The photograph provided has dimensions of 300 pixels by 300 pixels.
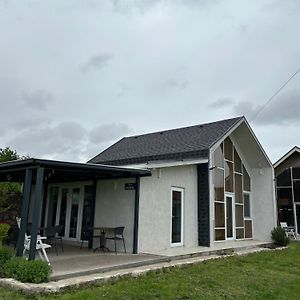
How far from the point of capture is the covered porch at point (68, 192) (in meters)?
7.53

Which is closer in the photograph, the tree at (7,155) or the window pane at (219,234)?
the window pane at (219,234)

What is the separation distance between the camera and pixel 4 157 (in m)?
18.1

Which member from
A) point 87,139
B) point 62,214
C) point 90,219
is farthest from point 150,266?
point 87,139

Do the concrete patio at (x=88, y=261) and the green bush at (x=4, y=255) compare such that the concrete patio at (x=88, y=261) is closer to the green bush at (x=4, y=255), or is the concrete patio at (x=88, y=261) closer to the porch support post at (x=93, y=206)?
the porch support post at (x=93, y=206)

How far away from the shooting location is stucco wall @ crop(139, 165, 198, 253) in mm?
10430

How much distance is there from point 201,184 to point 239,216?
12.0 feet

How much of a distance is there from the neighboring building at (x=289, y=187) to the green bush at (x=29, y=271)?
18.1m

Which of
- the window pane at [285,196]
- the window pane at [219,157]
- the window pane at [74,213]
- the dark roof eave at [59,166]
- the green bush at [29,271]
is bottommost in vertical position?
the green bush at [29,271]

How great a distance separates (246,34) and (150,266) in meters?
7.98

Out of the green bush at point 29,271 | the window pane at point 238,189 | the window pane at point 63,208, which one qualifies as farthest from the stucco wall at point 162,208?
the green bush at point 29,271

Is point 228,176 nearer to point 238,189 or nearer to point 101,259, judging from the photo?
point 238,189

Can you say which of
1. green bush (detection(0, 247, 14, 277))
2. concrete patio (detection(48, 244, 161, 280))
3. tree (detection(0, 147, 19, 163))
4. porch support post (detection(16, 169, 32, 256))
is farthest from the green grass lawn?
tree (detection(0, 147, 19, 163))

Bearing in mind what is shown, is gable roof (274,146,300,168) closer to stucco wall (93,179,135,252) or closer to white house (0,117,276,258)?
white house (0,117,276,258)

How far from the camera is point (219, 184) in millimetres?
13938
